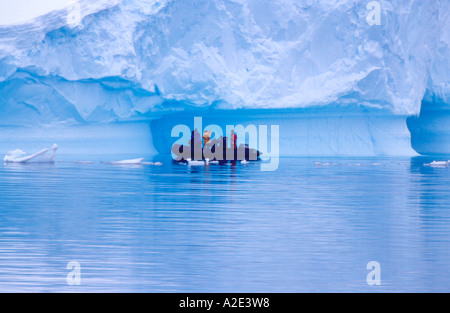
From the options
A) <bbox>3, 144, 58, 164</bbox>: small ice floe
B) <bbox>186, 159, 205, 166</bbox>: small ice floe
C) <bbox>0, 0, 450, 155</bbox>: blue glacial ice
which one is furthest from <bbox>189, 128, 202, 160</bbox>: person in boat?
<bbox>3, 144, 58, 164</bbox>: small ice floe

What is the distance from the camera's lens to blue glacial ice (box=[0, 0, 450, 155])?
1691 cm

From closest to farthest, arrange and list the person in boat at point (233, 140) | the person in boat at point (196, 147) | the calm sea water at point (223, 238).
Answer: the calm sea water at point (223, 238), the person in boat at point (196, 147), the person in boat at point (233, 140)

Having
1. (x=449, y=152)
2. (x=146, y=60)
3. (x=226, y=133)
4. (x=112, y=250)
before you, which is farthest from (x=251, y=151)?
(x=112, y=250)

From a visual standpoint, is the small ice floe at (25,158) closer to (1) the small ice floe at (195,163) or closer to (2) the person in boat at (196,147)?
(1) the small ice floe at (195,163)

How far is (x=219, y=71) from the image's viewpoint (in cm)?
1753

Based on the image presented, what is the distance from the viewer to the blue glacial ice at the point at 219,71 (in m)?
16.9

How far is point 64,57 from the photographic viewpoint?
17.0 meters

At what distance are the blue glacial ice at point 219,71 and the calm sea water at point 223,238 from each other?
27.7ft

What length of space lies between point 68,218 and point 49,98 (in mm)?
12486

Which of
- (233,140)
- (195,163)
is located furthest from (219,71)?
(195,163)

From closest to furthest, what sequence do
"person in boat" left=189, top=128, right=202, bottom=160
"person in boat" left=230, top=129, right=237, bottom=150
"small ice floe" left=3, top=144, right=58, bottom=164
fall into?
"small ice floe" left=3, top=144, right=58, bottom=164
"person in boat" left=189, top=128, right=202, bottom=160
"person in boat" left=230, top=129, right=237, bottom=150

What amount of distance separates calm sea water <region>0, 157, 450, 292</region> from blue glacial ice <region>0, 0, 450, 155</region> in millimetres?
8430

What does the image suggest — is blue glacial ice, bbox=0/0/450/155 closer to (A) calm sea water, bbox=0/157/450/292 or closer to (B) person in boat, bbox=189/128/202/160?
(B) person in boat, bbox=189/128/202/160

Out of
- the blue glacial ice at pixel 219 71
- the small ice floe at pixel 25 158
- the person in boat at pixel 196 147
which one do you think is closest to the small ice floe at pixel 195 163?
the person in boat at pixel 196 147
